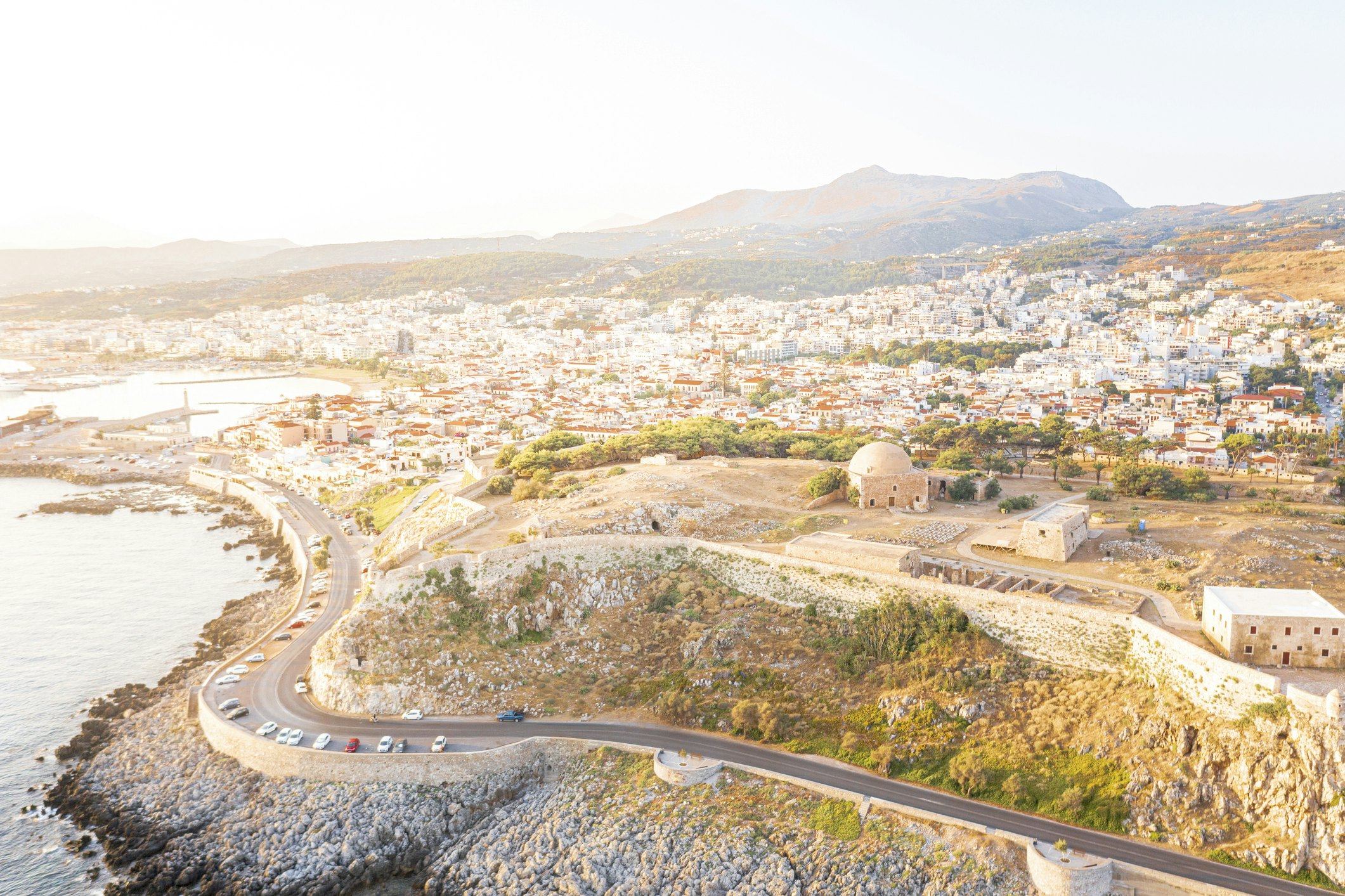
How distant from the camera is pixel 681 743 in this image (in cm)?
1866

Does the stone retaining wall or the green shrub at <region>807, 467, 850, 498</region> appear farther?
the green shrub at <region>807, 467, 850, 498</region>

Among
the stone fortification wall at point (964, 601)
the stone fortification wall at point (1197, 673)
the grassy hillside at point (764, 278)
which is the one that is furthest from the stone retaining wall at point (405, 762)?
the grassy hillside at point (764, 278)

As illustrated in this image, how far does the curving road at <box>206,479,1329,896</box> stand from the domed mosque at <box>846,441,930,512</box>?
11308mm

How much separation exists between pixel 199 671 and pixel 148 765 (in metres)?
4.89

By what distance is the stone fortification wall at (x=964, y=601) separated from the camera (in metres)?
16.2

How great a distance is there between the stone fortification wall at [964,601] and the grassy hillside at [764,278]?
116164mm

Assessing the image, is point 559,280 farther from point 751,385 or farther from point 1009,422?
point 1009,422

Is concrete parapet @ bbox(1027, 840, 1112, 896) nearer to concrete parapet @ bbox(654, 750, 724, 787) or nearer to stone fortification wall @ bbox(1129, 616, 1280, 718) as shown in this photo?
stone fortification wall @ bbox(1129, 616, 1280, 718)

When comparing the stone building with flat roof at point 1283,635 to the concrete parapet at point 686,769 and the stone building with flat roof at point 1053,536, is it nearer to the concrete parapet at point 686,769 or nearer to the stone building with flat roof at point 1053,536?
the stone building with flat roof at point 1053,536

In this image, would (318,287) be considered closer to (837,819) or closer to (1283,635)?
(837,819)

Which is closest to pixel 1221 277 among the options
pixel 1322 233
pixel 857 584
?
pixel 1322 233

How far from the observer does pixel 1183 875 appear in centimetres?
1412

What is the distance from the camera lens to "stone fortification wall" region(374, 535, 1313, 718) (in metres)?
16.2

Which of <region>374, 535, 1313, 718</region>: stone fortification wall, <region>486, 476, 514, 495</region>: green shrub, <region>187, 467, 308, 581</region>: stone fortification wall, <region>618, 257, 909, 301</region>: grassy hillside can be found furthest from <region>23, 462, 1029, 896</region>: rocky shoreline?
<region>618, 257, 909, 301</region>: grassy hillside
